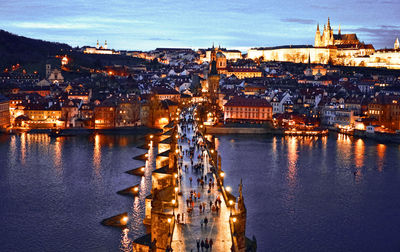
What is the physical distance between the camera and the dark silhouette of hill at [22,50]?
82312mm

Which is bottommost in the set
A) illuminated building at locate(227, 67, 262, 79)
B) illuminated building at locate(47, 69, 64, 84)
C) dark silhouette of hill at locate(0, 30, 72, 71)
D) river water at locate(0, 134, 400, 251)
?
river water at locate(0, 134, 400, 251)

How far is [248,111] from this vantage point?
1623 inches

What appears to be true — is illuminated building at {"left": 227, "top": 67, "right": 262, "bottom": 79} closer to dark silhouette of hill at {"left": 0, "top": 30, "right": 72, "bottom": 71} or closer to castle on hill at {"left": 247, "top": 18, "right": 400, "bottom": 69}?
castle on hill at {"left": 247, "top": 18, "right": 400, "bottom": 69}

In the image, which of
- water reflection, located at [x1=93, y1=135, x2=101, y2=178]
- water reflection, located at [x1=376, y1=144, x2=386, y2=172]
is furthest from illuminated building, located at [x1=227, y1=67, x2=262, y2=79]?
water reflection, located at [x1=93, y1=135, x2=101, y2=178]

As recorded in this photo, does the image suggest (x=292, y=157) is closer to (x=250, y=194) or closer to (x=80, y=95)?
(x=250, y=194)

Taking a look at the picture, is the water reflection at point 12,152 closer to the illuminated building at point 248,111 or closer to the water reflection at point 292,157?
the water reflection at point 292,157

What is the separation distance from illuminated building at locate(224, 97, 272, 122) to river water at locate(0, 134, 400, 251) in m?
10.5

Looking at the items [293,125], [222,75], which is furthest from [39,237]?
[222,75]

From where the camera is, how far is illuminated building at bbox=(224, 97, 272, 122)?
41.0m

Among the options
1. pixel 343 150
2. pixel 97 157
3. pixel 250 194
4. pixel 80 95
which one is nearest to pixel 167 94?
pixel 80 95

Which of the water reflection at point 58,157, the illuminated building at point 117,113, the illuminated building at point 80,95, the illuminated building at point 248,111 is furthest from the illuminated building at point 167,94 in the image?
the water reflection at point 58,157

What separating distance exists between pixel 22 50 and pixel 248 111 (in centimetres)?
6459

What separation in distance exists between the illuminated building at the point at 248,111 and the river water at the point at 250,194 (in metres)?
10.5

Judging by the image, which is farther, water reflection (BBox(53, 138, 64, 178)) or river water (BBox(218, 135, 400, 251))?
water reflection (BBox(53, 138, 64, 178))
